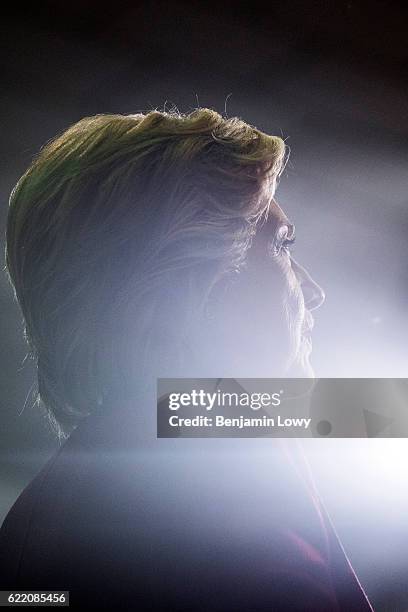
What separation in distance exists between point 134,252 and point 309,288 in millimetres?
463

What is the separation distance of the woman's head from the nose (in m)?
0.17

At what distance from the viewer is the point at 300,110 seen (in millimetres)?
1800

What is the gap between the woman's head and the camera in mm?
1569

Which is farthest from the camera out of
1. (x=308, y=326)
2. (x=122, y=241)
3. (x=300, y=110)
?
(x=300, y=110)

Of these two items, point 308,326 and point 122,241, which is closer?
point 122,241

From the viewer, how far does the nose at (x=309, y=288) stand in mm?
1699

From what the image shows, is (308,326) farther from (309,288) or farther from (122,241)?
(122,241)

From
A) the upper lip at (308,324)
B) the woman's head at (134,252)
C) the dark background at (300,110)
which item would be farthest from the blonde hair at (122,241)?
the upper lip at (308,324)

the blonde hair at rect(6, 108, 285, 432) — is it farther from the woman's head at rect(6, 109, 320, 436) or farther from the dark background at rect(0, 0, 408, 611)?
the dark background at rect(0, 0, 408, 611)

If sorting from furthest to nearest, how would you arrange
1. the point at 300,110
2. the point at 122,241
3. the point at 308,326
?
1. the point at 300,110
2. the point at 308,326
3. the point at 122,241

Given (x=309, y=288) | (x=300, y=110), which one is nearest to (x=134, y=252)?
(x=309, y=288)

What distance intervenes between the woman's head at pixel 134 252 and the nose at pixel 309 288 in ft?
0.57

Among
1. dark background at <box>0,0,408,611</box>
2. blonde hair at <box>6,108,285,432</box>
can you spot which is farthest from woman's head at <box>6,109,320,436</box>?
dark background at <box>0,0,408,611</box>

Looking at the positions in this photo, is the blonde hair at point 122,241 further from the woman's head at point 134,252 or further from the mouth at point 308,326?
the mouth at point 308,326
